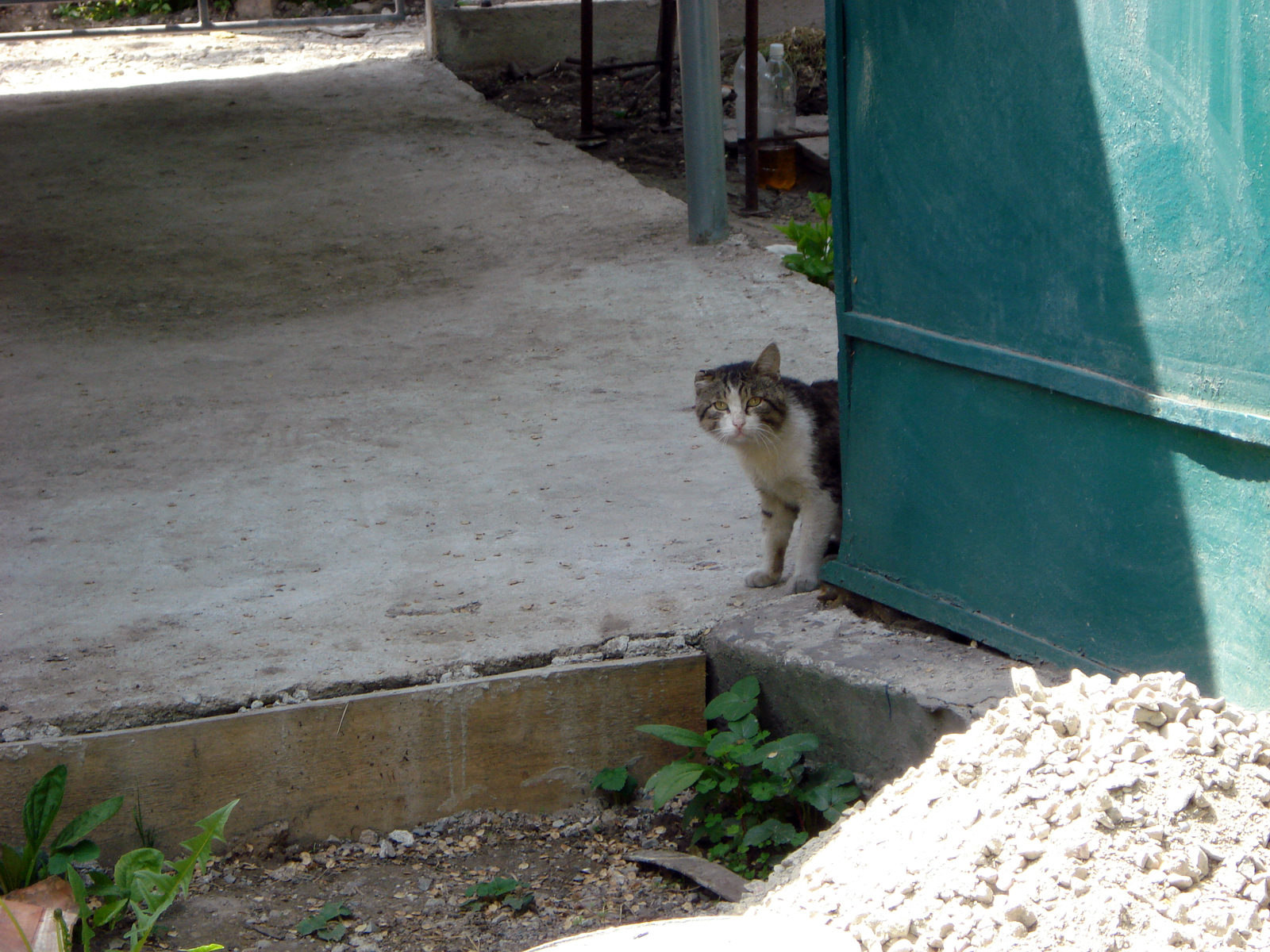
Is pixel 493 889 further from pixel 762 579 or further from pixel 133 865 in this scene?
pixel 762 579

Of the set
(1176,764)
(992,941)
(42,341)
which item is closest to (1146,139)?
(1176,764)

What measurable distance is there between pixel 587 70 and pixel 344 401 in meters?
4.46

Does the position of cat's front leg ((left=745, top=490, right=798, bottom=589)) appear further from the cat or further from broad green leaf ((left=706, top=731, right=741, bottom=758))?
broad green leaf ((left=706, top=731, right=741, bottom=758))

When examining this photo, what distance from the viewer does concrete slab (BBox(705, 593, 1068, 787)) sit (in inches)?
102

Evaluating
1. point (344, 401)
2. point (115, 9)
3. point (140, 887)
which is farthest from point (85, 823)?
point (115, 9)

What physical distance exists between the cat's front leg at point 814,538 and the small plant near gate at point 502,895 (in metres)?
1.07

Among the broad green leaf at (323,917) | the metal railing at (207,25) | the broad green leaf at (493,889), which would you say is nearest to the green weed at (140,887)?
the broad green leaf at (323,917)

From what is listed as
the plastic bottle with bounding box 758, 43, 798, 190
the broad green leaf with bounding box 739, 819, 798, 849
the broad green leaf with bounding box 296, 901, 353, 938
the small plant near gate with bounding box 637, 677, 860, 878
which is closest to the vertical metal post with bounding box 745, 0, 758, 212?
the plastic bottle with bounding box 758, 43, 798, 190

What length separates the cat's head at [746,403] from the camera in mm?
3191

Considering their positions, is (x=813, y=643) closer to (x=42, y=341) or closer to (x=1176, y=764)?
(x=1176, y=764)

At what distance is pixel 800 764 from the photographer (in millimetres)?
2812

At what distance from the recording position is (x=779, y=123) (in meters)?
8.09

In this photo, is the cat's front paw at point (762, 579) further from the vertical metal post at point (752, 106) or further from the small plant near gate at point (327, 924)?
the vertical metal post at point (752, 106)

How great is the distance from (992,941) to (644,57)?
33.1 ft
